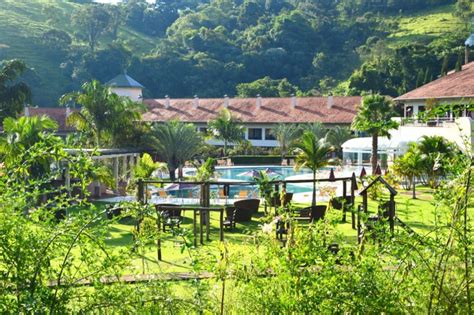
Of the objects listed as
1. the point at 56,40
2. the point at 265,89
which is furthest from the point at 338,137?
the point at 56,40

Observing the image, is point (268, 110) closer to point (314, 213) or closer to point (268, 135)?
point (268, 135)

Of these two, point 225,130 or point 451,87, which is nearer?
point 451,87

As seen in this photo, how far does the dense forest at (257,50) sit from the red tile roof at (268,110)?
1046 centimetres

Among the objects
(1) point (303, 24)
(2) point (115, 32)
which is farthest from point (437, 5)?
(2) point (115, 32)

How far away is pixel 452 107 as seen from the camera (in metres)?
5.89

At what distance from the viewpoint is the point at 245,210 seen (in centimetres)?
1898

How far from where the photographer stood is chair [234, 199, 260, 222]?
18761 mm

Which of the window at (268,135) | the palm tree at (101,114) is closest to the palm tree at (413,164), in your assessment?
the palm tree at (101,114)

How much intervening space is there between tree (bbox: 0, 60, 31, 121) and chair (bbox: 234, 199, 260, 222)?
64.3 feet

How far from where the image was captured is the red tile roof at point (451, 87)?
123ft

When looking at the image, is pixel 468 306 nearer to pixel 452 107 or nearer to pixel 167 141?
pixel 452 107

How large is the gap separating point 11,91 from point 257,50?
52871 mm

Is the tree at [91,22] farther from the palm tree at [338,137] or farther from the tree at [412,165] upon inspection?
the tree at [412,165]

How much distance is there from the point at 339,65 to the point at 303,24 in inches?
473
